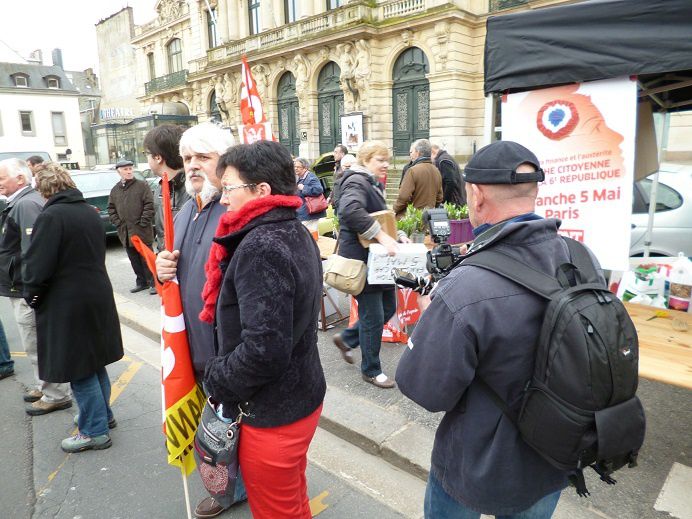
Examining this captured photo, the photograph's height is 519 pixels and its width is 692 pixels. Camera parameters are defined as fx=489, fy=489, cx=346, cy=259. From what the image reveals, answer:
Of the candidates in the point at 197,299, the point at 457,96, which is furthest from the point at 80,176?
the point at 457,96

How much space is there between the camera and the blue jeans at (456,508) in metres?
1.62

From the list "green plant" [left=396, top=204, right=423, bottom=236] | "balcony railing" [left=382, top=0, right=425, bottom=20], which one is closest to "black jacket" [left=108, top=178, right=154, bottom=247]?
"green plant" [left=396, top=204, right=423, bottom=236]

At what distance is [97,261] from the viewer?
317cm

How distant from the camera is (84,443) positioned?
3.26 m

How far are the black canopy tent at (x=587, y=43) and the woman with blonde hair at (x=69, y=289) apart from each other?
Result: 109 inches

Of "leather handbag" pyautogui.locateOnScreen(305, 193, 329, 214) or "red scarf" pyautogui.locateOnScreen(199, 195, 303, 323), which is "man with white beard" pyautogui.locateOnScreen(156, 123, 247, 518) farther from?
"leather handbag" pyautogui.locateOnScreen(305, 193, 329, 214)

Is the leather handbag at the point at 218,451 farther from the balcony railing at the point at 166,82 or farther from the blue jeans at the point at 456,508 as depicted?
the balcony railing at the point at 166,82

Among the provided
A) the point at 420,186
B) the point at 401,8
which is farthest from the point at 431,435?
the point at 401,8

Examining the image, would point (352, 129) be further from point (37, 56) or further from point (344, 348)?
point (37, 56)

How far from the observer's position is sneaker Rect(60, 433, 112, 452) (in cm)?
325

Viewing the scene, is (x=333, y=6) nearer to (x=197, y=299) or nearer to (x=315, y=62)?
(x=315, y=62)

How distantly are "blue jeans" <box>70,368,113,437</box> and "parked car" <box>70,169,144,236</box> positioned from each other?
24.9ft

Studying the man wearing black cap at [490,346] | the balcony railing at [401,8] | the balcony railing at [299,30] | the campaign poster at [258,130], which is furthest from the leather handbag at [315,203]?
the balcony railing at [299,30]

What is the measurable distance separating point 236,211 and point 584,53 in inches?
90.2
